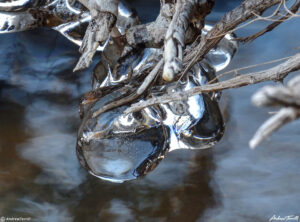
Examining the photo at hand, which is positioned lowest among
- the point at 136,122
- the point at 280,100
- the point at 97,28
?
the point at 136,122

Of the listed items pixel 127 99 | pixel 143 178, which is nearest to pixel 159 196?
pixel 143 178

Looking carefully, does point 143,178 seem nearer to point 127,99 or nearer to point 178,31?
point 127,99

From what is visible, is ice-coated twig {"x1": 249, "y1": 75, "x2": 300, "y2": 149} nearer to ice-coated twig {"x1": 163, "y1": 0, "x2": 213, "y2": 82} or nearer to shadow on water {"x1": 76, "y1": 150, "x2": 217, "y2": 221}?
ice-coated twig {"x1": 163, "y1": 0, "x2": 213, "y2": 82}

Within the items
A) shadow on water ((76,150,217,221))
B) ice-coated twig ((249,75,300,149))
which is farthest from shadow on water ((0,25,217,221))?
A: ice-coated twig ((249,75,300,149))

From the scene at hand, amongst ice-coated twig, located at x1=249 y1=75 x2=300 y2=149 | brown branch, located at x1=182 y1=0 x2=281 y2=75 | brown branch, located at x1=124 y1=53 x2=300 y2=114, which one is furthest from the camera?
brown branch, located at x1=182 y1=0 x2=281 y2=75

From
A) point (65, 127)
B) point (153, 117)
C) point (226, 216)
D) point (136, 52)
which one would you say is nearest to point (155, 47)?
point (136, 52)

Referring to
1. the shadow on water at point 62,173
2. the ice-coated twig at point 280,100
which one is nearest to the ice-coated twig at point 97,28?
the shadow on water at point 62,173

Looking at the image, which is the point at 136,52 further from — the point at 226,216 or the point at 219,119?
the point at 226,216
